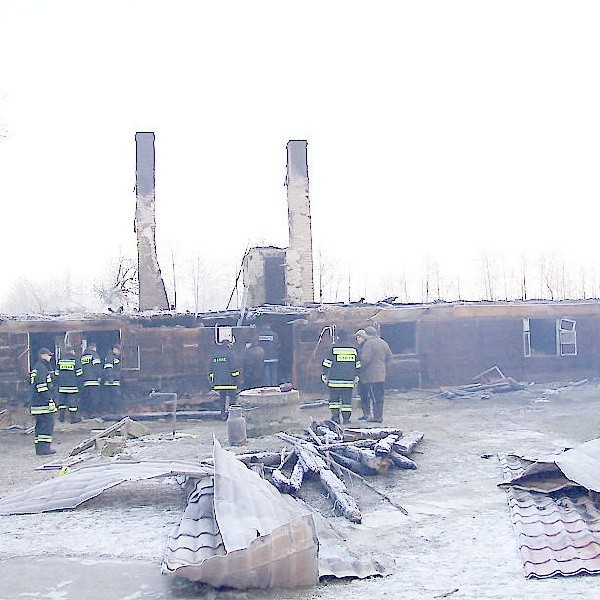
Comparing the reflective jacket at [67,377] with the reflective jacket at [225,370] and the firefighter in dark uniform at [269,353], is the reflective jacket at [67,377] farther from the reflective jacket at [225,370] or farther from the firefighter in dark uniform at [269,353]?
the firefighter in dark uniform at [269,353]

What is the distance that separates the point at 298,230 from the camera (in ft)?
77.4

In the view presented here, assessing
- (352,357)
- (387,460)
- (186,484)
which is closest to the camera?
(186,484)

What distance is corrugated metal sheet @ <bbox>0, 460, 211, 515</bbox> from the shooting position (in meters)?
6.77

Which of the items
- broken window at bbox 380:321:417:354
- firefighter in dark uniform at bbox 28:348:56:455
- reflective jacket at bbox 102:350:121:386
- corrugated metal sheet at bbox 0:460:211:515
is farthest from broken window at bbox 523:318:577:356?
corrugated metal sheet at bbox 0:460:211:515

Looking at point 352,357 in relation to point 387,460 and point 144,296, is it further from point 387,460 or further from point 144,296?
point 144,296

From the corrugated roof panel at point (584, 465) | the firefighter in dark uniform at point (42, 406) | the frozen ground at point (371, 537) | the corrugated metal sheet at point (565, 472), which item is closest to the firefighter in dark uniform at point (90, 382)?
the firefighter in dark uniform at point (42, 406)

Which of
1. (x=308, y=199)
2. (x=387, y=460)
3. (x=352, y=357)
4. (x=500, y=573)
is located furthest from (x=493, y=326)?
(x=500, y=573)

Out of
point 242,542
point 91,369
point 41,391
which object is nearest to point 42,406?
point 41,391

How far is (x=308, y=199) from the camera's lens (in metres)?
24.0

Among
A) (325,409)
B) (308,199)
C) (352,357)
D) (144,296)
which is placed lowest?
(325,409)

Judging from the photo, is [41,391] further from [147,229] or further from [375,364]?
[147,229]

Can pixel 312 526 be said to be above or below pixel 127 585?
above

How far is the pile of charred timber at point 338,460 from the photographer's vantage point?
7.44 m

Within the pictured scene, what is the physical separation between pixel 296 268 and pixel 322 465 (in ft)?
49.7
